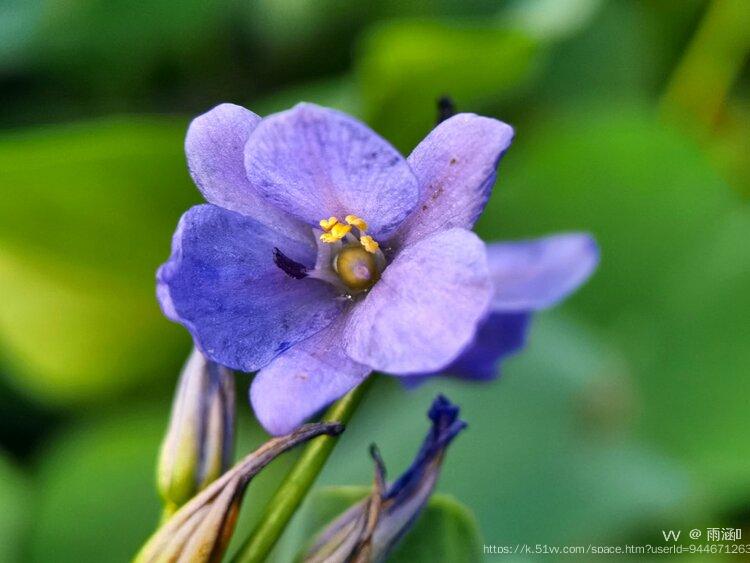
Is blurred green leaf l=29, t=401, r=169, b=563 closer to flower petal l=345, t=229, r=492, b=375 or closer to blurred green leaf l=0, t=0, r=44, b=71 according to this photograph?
blurred green leaf l=0, t=0, r=44, b=71

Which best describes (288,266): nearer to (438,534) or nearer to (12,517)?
(438,534)

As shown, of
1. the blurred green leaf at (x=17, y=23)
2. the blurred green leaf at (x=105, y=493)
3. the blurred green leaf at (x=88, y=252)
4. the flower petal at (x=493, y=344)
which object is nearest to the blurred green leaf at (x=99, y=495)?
the blurred green leaf at (x=105, y=493)

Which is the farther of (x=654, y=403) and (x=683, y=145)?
(x=683, y=145)

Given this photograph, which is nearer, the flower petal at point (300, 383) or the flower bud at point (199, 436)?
the flower petal at point (300, 383)

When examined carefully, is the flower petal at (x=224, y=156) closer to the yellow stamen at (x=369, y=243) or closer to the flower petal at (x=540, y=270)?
the yellow stamen at (x=369, y=243)

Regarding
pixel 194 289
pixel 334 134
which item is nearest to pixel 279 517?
pixel 194 289

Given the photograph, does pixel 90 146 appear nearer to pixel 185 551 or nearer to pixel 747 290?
pixel 185 551

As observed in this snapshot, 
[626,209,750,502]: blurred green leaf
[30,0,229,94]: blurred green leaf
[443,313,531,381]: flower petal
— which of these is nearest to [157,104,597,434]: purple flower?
[443,313,531,381]: flower petal

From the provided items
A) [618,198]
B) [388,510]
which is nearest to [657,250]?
[618,198]
